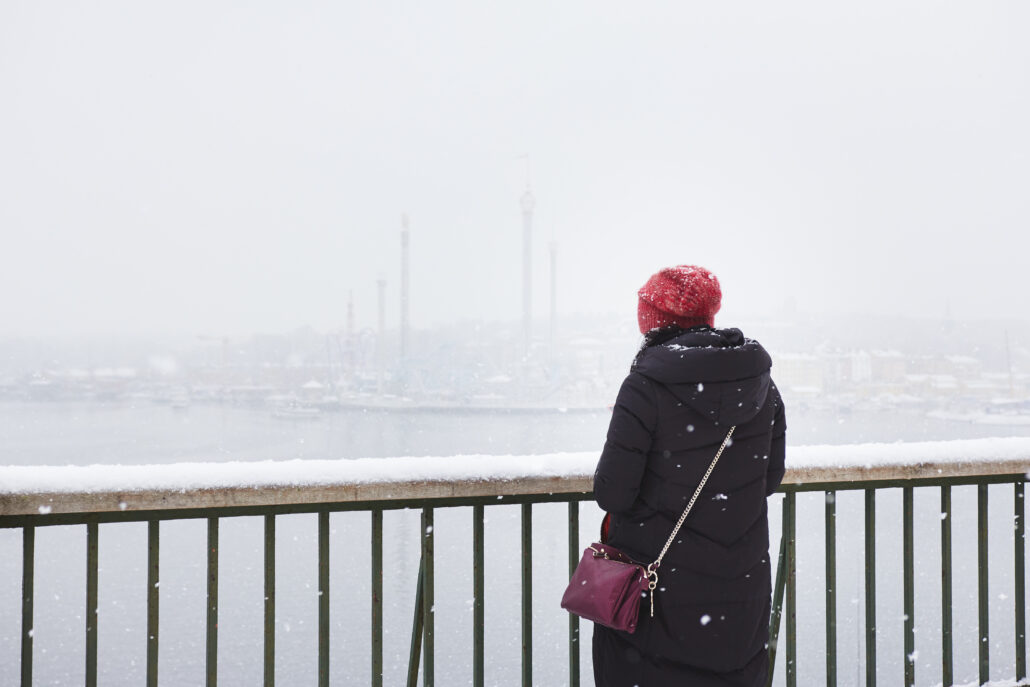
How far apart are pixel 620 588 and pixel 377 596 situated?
0.77 m

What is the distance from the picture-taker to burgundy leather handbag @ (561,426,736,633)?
5.71ft

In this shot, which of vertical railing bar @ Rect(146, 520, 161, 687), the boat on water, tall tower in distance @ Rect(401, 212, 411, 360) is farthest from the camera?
tall tower in distance @ Rect(401, 212, 411, 360)

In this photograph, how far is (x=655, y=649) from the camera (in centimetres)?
179

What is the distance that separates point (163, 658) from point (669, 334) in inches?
920

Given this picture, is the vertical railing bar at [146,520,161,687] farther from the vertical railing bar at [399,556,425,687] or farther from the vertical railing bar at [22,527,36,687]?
the vertical railing bar at [399,556,425,687]

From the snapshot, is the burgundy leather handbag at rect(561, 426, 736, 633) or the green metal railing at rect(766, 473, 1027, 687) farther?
the green metal railing at rect(766, 473, 1027, 687)

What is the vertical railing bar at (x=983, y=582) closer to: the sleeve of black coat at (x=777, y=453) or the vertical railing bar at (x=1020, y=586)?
the vertical railing bar at (x=1020, y=586)

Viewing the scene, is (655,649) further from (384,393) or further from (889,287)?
(889,287)

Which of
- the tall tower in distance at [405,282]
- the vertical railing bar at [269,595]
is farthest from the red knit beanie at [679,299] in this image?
the tall tower in distance at [405,282]

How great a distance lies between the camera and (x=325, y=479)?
2064 millimetres

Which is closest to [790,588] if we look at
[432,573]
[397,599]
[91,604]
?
[432,573]

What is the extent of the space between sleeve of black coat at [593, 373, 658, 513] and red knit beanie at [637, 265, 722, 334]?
0.19 m

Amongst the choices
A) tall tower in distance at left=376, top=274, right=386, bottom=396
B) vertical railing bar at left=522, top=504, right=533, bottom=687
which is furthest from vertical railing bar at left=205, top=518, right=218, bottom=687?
tall tower in distance at left=376, top=274, right=386, bottom=396

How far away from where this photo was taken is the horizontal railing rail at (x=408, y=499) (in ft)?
6.37
